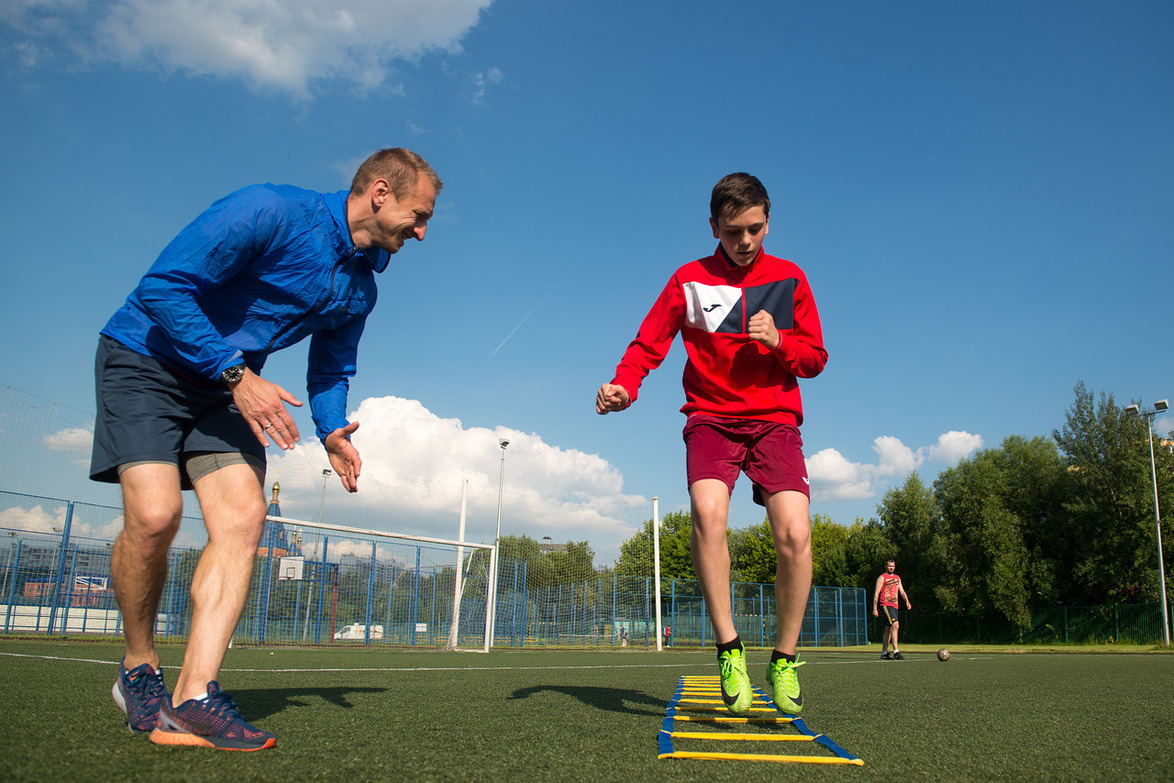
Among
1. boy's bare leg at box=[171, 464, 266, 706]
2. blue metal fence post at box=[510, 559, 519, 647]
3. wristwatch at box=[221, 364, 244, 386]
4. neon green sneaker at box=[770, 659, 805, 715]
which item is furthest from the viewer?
blue metal fence post at box=[510, 559, 519, 647]

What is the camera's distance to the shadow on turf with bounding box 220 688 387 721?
2873mm

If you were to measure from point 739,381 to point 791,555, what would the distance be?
2.55ft

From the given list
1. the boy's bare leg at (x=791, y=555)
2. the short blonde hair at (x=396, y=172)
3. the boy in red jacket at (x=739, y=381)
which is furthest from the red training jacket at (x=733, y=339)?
the short blonde hair at (x=396, y=172)

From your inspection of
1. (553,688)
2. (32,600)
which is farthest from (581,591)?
(553,688)

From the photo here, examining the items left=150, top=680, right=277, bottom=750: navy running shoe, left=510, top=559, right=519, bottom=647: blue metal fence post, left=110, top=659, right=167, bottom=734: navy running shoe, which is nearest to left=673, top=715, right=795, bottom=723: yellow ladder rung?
left=150, top=680, right=277, bottom=750: navy running shoe

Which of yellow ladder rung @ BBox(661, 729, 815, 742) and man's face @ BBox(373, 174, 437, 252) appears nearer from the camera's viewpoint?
yellow ladder rung @ BBox(661, 729, 815, 742)

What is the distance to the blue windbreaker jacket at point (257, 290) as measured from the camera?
2221 mm

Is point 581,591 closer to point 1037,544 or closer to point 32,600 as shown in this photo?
point 32,600

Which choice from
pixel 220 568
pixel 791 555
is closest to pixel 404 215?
pixel 220 568

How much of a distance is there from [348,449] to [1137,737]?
9.77 feet

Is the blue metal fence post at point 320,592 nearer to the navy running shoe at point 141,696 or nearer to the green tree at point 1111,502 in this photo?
the navy running shoe at point 141,696

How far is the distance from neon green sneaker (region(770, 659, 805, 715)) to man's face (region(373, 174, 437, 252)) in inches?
86.5

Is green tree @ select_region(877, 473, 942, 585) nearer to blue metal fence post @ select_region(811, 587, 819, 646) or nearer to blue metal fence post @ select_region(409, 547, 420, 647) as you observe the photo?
blue metal fence post @ select_region(811, 587, 819, 646)

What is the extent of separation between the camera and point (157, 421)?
230 cm
